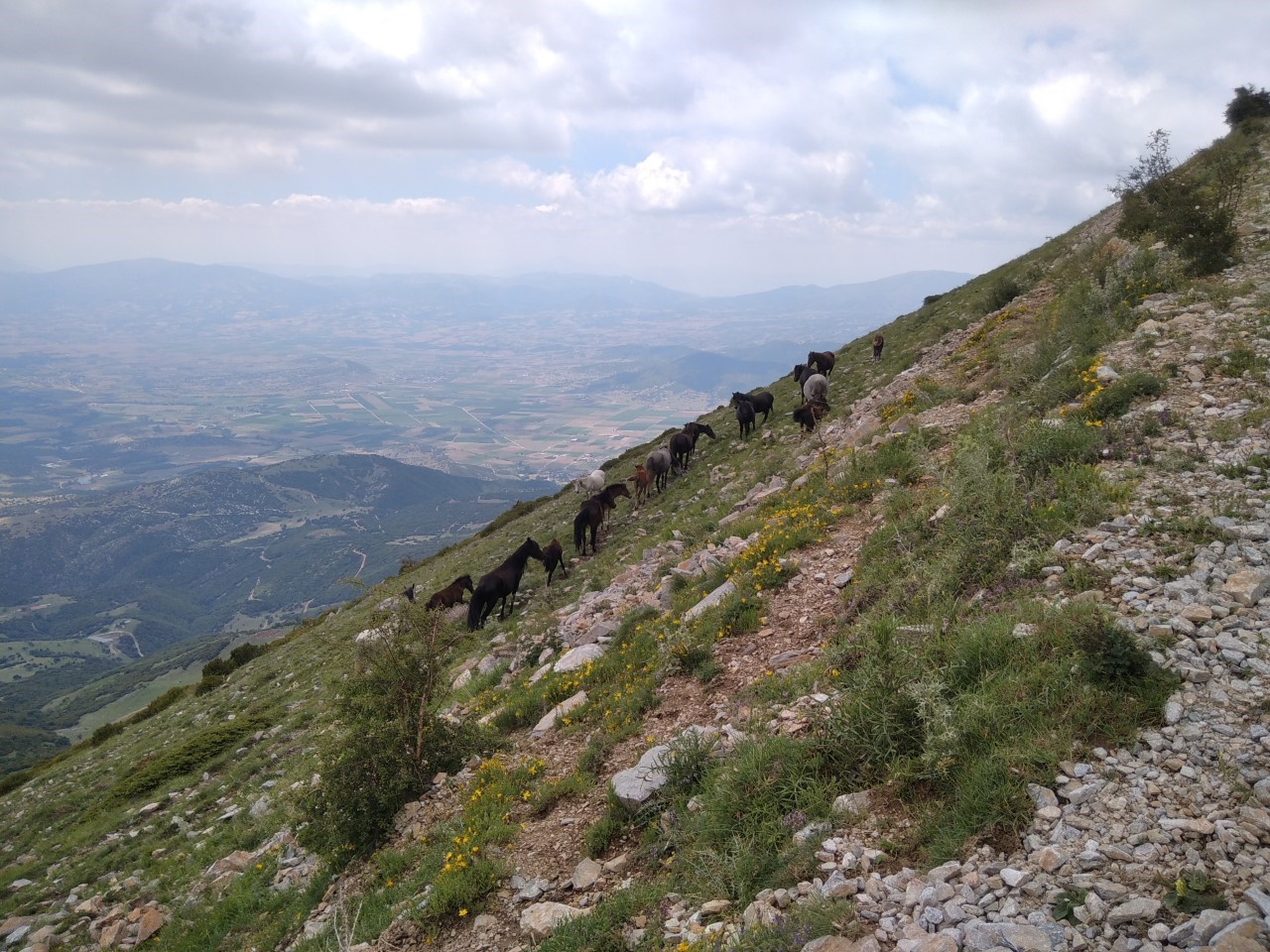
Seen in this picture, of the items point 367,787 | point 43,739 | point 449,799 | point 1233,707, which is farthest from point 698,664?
point 43,739

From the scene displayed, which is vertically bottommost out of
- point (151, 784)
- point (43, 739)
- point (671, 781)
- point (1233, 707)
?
point (43, 739)

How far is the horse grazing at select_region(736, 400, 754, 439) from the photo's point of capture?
2559 centimetres

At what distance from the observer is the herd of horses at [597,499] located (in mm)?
18125

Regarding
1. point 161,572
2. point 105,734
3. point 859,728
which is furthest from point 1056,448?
point 161,572

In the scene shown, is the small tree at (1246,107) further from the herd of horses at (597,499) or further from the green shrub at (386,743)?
the green shrub at (386,743)

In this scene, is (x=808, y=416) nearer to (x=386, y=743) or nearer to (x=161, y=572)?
(x=386, y=743)

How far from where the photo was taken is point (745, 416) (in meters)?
25.7

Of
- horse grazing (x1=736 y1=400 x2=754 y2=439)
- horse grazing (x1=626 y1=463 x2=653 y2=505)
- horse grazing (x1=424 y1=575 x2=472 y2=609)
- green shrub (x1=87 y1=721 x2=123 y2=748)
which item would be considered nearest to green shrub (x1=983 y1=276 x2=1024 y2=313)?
horse grazing (x1=736 y1=400 x2=754 y2=439)

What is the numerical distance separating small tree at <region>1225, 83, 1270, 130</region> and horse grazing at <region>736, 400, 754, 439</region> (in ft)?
91.1

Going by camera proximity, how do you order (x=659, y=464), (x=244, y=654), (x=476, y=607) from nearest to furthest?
(x=476, y=607) < (x=659, y=464) < (x=244, y=654)

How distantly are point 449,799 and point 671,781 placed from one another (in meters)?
3.84

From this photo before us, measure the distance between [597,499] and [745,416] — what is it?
25.7 ft

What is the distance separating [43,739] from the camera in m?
66.8

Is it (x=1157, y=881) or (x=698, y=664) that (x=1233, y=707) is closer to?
(x=1157, y=881)
